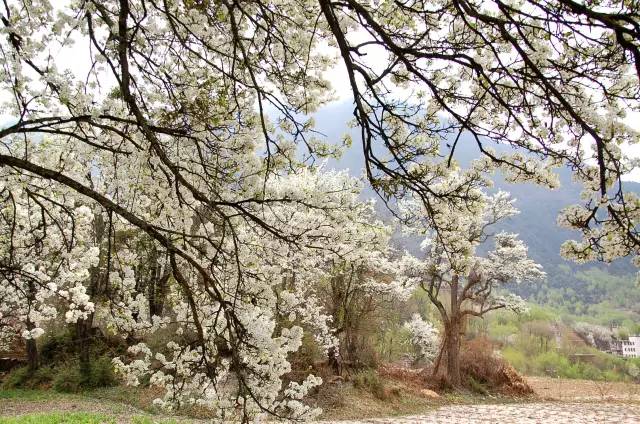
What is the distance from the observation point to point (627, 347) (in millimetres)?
47438

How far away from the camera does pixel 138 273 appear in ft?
46.8

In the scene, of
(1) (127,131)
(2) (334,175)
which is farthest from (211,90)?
(2) (334,175)

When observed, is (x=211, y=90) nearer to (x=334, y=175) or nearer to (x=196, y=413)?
(x=196, y=413)

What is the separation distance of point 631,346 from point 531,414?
41857mm

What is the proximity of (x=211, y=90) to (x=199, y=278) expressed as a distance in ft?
5.80

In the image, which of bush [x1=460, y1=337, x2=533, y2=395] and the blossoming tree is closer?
the blossoming tree

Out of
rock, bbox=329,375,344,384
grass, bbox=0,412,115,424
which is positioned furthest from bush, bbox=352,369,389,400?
grass, bbox=0,412,115,424

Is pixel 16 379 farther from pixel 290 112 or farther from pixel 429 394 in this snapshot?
pixel 290 112

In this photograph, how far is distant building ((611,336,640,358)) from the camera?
1806 inches

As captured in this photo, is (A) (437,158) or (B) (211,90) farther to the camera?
(B) (211,90)

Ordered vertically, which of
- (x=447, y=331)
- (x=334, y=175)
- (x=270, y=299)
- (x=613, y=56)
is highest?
(x=334, y=175)

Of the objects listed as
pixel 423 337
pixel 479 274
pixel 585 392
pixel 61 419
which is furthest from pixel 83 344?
pixel 585 392

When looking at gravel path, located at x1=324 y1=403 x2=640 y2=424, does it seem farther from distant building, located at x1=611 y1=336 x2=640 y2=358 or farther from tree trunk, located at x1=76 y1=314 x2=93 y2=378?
distant building, located at x1=611 y1=336 x2=640 y2=358

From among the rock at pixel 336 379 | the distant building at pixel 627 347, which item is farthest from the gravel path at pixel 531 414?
the distant building at pixel 627 347
